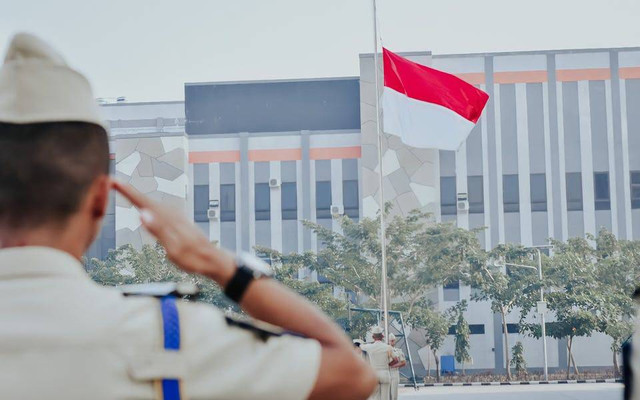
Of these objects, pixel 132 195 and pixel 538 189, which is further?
pixel 538 189

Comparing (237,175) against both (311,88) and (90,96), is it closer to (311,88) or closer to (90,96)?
(311,88)

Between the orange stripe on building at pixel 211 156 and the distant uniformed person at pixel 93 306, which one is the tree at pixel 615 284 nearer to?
the orange stripe on building at pixel 211 156

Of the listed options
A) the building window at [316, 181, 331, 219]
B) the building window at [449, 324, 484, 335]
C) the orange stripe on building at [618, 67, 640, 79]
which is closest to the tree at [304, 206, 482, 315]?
the building window at [449, 324, 484, 335]

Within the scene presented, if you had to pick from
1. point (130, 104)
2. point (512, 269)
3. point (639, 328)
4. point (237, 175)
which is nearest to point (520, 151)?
point (512, 269)

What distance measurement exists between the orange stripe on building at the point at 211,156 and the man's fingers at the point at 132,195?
55603 millimetres

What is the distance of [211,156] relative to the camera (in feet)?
190

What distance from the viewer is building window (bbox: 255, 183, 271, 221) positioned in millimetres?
57125

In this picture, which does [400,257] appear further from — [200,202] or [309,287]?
[200,202]

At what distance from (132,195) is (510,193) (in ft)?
178

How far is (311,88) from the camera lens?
5934cm

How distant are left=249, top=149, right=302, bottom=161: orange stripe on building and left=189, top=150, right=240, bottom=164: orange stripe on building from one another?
2.86 ft

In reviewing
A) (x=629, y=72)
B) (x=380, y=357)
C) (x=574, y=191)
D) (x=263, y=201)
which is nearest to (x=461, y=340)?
(x=574, y=191)

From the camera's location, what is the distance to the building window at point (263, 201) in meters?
57.1

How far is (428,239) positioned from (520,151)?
364 inches
